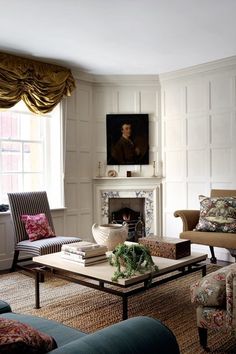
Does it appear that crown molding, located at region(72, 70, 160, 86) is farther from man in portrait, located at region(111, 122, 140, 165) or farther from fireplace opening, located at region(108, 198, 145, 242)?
fireplace opening, located at region(108, 198, 145, 242)

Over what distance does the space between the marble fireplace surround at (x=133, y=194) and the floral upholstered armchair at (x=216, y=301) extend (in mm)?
3041

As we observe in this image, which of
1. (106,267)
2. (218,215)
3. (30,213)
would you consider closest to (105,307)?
(106,267)

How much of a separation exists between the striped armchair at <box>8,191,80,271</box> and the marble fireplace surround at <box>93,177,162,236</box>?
3.79ft

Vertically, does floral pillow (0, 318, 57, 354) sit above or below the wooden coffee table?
above

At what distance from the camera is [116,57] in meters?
4.57

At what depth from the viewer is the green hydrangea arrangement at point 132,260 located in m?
2.54

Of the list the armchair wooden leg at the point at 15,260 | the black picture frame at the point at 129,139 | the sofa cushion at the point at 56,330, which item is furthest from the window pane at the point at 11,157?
the sofa cushion at the point at 56,330

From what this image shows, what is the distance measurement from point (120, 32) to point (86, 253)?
2290 millimetres

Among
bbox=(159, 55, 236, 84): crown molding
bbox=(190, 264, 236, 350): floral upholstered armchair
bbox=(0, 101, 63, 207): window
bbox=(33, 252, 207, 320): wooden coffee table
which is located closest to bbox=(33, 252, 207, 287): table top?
bbox=(33, 252, 207, 320): wooden coffee table

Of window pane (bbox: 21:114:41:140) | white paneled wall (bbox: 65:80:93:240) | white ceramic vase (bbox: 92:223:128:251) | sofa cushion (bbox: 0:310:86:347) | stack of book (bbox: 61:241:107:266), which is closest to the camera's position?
sofa cushion (bbox: 0:310:86:347)

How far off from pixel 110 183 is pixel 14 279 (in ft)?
6.71

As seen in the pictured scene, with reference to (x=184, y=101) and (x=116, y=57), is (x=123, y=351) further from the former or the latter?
(x=184, y=101)

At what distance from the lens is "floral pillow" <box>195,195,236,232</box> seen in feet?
13.4

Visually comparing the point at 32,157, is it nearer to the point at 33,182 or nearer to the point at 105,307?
the point at 33,182
